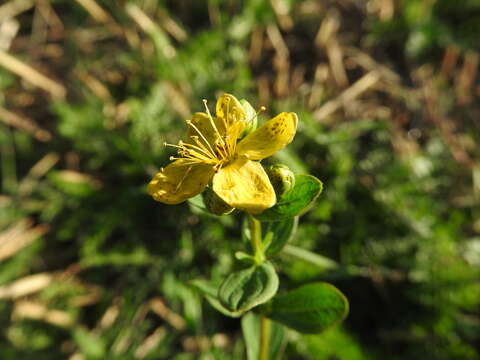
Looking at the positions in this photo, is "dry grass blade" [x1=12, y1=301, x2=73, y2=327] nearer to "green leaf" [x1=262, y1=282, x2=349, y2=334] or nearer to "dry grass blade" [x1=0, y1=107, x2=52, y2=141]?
"dry grass blade" [x1=0, y1=107, x2=52, y2=141]

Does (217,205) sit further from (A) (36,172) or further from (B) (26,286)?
(A) (36,172)

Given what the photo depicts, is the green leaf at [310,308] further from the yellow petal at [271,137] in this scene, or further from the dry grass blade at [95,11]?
the dry grass blade at [95,11]

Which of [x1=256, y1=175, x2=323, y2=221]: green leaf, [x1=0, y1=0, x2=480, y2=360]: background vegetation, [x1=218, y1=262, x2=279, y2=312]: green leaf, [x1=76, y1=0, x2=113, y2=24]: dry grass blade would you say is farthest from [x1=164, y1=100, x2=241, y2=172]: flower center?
[x1=76, y1=0, x2=113, y2=24]: dry grass blade

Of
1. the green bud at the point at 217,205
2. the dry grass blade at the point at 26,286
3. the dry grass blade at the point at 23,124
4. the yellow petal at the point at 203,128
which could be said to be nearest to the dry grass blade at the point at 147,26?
the dry grass blade at the point at 23,124

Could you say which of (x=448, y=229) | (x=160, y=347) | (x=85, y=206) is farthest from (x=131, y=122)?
(x=448, y=229)

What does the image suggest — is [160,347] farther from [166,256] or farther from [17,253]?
[17,253]

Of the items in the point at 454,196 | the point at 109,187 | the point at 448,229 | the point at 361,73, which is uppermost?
the point at 109,187

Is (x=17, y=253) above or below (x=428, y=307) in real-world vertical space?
above
